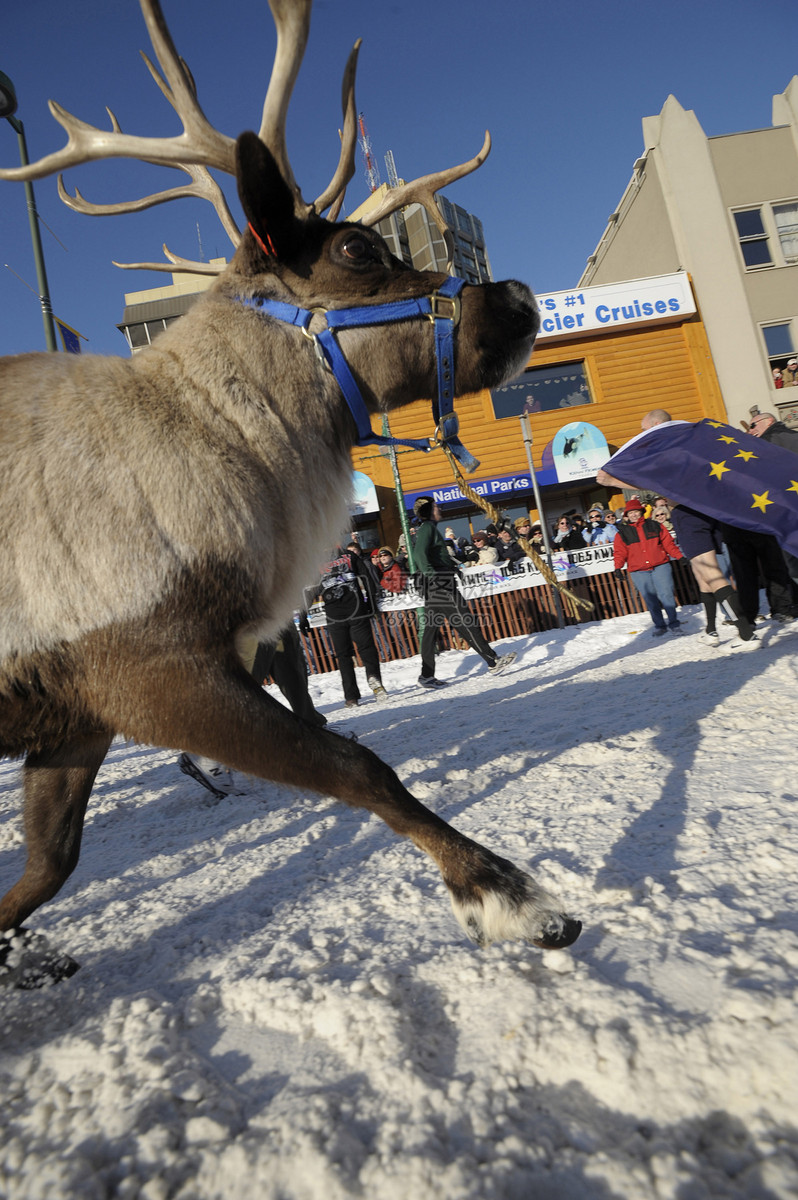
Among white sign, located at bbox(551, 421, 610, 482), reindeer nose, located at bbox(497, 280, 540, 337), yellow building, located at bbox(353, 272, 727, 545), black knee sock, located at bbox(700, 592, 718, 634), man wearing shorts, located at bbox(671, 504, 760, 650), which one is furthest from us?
yellow building, located at bbox(353, 272, 727, 545)

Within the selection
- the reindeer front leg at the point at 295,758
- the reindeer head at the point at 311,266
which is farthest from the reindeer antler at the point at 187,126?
the reindeer front leg at the point at 295,758

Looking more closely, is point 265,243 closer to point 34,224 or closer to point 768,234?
point 34,224

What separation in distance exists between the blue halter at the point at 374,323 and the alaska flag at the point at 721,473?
3.46m

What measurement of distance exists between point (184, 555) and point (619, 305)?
981 inches

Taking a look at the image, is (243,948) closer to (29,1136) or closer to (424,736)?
(29,1136)

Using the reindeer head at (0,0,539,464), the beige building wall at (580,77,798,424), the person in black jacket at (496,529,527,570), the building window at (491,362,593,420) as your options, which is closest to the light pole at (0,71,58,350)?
the reindeer head at (0,0,539,464)

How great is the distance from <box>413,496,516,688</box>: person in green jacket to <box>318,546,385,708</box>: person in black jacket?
744mm

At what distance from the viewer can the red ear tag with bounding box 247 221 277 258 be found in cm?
249

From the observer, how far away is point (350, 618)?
8789 mm

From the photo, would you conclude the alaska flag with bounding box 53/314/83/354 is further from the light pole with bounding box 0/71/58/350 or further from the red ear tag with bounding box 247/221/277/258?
the red ear tag with bounding box 247/221/277/258

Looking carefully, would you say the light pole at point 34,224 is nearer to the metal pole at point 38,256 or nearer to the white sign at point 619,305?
the metal pole at point 38,256

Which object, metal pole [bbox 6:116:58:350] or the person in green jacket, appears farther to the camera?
the person in green jacket

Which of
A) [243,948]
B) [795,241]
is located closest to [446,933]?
[243,948]

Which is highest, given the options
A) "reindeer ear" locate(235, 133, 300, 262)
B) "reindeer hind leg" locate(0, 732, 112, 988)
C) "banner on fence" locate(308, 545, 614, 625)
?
"reindeer ear" locate(235, 133, 300, 262)
